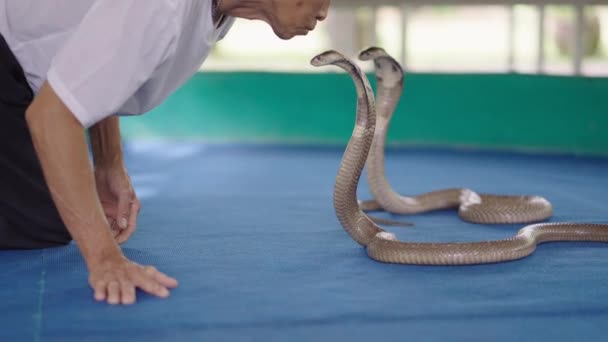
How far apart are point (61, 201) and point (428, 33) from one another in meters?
16.1

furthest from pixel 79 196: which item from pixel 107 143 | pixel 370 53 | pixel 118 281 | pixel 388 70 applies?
pixel 388 70

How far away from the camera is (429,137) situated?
6168mm

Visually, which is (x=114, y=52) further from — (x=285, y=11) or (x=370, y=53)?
(x=370, y=53)

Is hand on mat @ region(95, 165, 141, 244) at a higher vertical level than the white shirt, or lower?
lower

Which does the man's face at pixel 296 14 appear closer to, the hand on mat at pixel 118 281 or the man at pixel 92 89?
the man at pixel 92 89

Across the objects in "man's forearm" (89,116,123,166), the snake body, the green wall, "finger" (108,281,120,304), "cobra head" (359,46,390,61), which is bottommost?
the green wall

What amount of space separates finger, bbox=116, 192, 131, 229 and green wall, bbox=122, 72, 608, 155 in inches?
136

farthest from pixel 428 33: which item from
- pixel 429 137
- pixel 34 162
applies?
pixel 34 162

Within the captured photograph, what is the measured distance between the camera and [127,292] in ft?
7.47

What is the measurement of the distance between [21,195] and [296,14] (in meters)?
1.15

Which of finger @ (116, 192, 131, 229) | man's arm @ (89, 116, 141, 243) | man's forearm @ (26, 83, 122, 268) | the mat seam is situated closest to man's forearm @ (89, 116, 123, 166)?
man's arm @ (89, 116, 141, 243)

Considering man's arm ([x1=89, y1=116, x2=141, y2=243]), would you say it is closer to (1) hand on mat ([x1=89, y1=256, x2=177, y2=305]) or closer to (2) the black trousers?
(2) the black trousers

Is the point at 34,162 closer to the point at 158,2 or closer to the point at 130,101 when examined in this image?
the point at 130,101

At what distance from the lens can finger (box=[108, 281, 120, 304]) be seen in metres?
2.28
